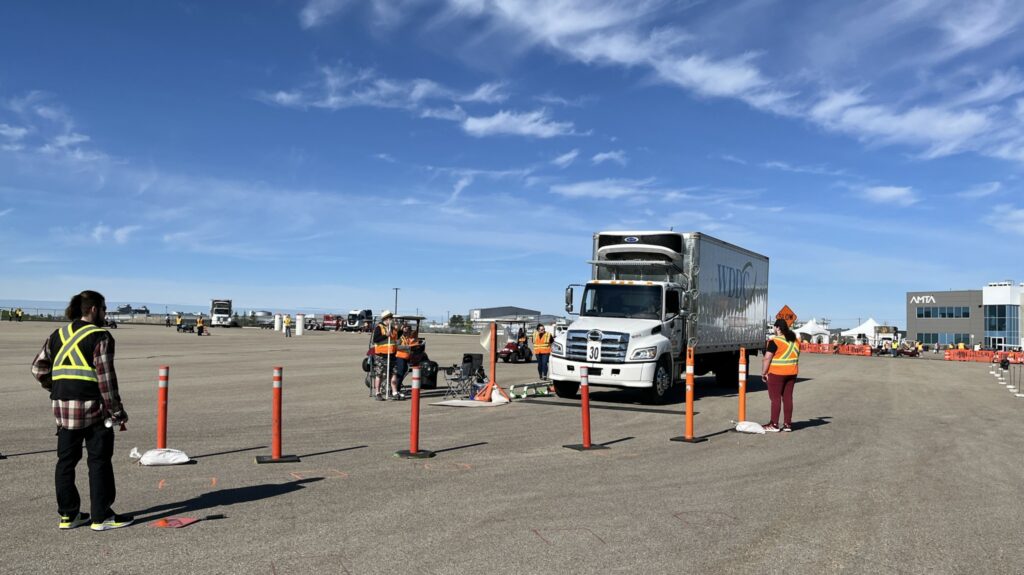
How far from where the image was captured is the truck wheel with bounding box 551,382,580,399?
17797mm

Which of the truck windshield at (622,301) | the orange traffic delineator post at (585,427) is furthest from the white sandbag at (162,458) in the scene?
the truck windshield at (622,301)

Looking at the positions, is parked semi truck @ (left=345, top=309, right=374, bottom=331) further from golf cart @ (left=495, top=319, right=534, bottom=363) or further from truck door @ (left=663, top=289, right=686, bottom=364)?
truck door @ (left=663, top=289, right=686, bottom=364)

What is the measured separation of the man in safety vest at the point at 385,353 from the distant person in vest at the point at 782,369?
7544mm

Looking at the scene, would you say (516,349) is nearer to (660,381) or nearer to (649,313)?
(649,313)

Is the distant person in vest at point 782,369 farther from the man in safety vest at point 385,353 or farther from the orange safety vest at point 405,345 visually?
the man in safety vest at point 385,353

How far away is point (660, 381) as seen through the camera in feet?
55.3

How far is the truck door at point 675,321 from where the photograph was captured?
17438mm

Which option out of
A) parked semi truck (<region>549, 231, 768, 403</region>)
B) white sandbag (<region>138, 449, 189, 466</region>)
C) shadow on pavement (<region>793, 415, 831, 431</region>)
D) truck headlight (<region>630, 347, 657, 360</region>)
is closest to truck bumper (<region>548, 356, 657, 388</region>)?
parked semi truck (<region>549, 231, 768, 403</region>)

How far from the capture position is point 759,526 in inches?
262

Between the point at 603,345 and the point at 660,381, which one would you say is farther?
the point at 660,381

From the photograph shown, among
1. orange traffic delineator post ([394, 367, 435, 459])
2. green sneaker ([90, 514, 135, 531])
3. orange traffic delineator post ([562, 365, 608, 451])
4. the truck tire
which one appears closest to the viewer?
green sneaker ([90, 514, 135, 531])

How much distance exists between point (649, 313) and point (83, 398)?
13.0 m

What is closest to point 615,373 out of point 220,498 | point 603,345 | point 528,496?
point 603,345

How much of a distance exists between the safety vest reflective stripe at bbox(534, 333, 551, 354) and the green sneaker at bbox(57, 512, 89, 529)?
17.5m
